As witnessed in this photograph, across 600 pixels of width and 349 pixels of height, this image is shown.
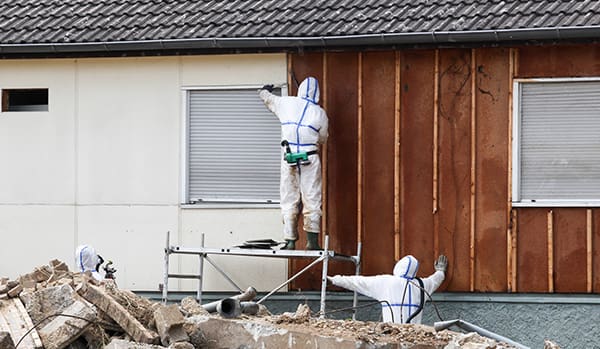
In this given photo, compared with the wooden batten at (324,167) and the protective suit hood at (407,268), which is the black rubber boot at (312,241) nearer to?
the wooden batten at (324,167)

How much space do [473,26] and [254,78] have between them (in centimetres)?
269

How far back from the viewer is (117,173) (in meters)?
19.0

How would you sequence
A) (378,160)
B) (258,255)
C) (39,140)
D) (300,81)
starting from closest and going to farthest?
(258,255), (378,160), (300,81), (39,140)

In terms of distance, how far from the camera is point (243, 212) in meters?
18.4

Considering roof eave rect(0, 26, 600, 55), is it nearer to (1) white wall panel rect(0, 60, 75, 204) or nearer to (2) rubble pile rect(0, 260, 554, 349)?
(1) white wall panel rect(0, 60, 75, 204)

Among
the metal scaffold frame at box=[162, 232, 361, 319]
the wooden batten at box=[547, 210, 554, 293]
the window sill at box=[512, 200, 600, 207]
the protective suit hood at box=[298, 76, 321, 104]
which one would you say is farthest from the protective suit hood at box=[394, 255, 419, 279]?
the protective suit hood at box=[298, 76, 321, 104]

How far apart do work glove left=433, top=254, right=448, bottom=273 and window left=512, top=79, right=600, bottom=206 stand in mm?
997

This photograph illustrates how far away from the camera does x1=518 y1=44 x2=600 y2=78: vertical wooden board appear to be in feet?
56.0

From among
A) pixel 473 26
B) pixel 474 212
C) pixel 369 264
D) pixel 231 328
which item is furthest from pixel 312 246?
pixel 231 328

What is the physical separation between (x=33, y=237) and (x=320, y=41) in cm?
442

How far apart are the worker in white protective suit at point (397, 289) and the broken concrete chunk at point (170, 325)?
365 cm

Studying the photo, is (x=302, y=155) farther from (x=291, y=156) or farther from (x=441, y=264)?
(x=441, y=264)

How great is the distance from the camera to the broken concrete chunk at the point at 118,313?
13164 mm

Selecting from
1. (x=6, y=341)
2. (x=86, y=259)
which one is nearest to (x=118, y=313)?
(x=6, y=341)
